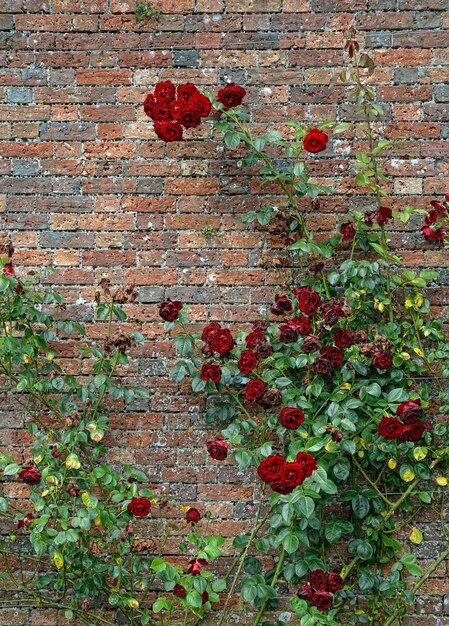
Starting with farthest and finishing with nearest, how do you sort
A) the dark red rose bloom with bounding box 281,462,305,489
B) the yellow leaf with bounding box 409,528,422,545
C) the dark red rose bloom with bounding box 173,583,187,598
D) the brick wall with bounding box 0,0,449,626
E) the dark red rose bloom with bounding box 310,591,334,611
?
1. the brick wall with bounding box 0,0,449,626
2. the yellow leaf with bounding box 409,528,422,545
3. the dark red rose bloom with bounding box 173,583,187,598
4. the dark red rose bloom with bounding box 310,591,334,611
5. the dark red rose bloom with bounding box 281,462,305,489

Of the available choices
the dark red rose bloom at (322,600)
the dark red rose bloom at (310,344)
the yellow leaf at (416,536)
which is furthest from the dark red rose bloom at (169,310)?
the yellow leaf at (416,536)

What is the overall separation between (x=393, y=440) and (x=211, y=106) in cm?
136

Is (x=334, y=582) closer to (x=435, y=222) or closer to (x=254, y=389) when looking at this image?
(x=254, y=389)

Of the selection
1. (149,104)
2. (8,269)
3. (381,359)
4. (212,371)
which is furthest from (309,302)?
(8,269)

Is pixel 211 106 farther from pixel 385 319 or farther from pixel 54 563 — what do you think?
pixel 54 563

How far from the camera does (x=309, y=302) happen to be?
2.66 meters

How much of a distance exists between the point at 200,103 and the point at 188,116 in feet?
0.20

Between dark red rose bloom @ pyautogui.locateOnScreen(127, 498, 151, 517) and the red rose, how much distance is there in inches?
19.8

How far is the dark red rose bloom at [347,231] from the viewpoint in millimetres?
2793

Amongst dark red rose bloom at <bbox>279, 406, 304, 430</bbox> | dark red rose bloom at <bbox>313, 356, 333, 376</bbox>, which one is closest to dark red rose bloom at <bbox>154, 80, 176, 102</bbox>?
dark red rose bloom at <bbox>313, 356, 333, 376</bbox>

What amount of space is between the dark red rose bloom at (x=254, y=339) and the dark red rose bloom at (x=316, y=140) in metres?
0.67

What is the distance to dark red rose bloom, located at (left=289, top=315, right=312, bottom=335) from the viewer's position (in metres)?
2.65

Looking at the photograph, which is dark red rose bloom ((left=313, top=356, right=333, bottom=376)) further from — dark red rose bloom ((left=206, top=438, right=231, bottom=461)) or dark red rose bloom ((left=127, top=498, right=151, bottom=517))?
dark red rose bloom ((left=127, top=498, right=151, bottom=517))

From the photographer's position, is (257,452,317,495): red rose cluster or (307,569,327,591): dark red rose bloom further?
(307,569,327,591): dark red rose bloom
